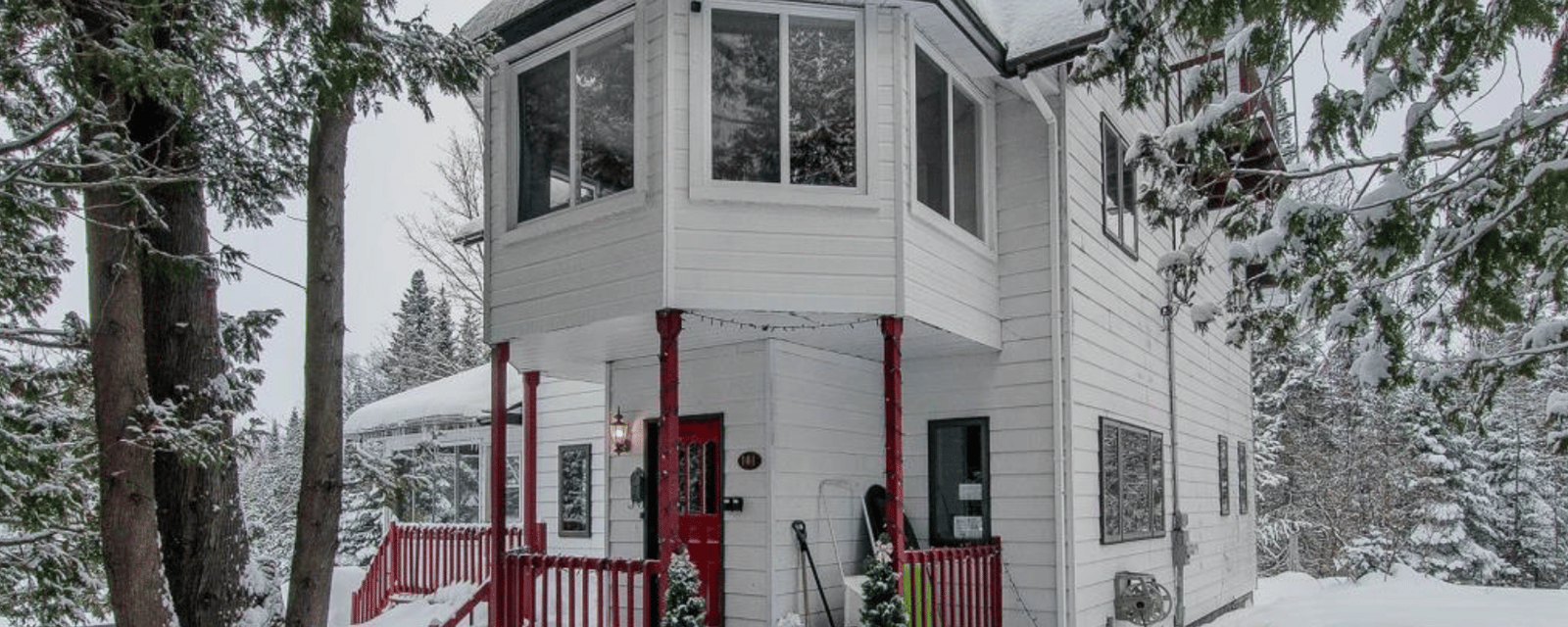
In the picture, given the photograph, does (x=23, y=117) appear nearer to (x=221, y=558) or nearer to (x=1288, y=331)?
(x=221, y=558)

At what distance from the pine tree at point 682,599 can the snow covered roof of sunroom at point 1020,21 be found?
13.5 feet

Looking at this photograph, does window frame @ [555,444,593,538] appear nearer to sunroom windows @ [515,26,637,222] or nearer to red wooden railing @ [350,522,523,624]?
red wooden railing @ [350,522,523,624]

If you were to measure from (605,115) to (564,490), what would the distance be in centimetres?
600

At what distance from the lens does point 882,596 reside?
309 inches

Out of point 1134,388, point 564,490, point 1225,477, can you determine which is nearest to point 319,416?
point 564,490

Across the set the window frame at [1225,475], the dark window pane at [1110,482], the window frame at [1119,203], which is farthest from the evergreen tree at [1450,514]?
the dark window pane at [1110,482]

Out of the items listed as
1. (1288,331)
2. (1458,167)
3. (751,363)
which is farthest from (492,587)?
(1458,167)

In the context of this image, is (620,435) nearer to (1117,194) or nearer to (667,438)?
(667,438)

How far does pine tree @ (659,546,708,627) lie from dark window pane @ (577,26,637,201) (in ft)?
8.62

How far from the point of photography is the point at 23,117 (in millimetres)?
6312

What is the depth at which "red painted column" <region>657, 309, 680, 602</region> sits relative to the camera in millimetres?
7520

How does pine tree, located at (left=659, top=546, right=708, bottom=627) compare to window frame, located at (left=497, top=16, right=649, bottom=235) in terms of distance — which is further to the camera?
window frame, located at (left=497, top=16, right=649, bottom=235)

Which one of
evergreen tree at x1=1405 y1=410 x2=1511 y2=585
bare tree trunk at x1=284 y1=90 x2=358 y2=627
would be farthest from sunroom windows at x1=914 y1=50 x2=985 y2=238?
evergreen tree at x1=1405 y1=410 x2=1511 y2=585

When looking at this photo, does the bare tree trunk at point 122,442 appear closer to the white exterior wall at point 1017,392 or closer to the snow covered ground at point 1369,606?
the snow covered ground at point 1369,606
